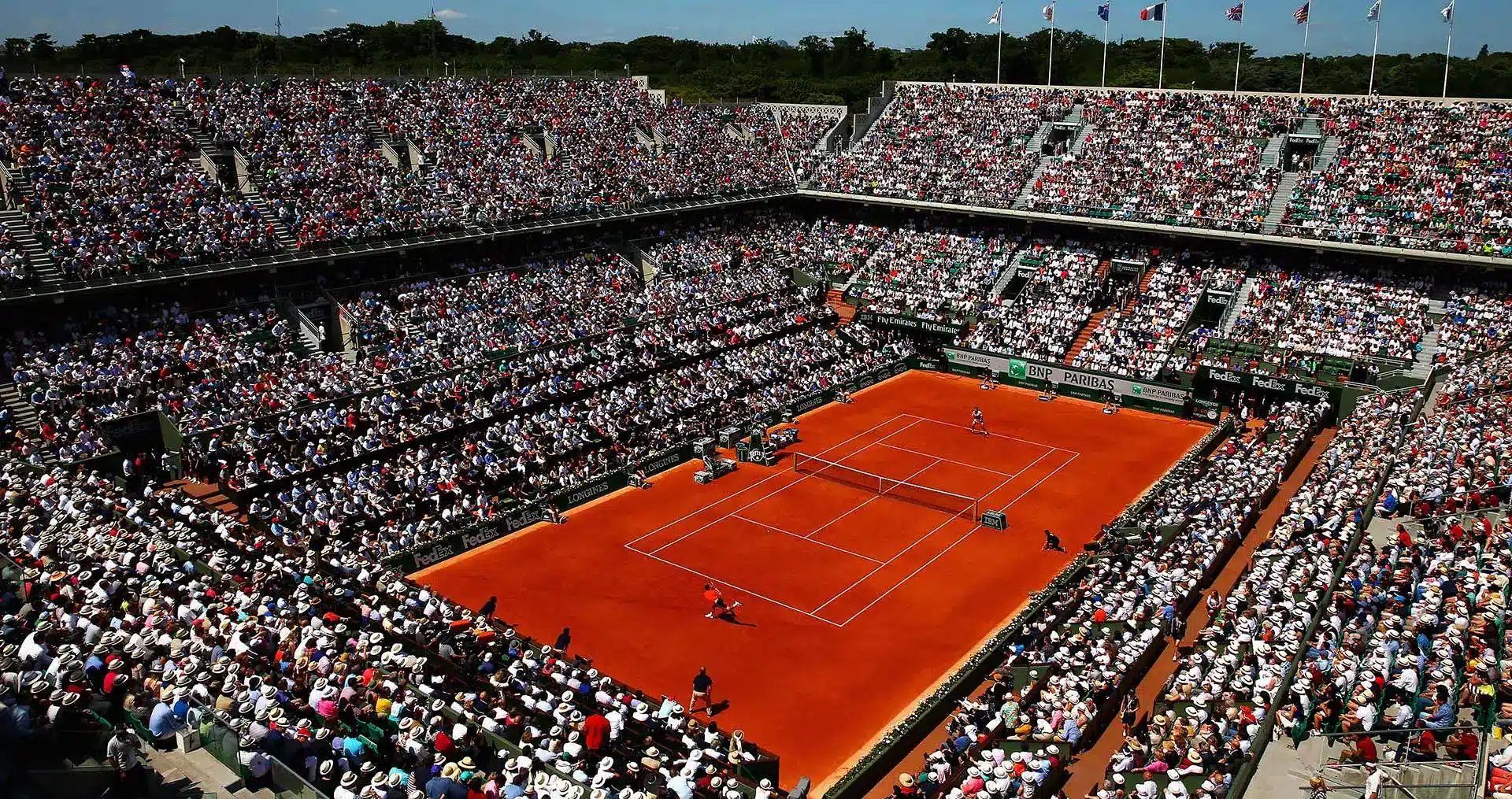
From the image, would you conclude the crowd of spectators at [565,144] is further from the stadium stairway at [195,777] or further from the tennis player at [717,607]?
the stadium stairway at [195,777]

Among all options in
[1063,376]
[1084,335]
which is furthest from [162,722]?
[1084,335]

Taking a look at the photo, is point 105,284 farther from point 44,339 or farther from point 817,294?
point 817,294

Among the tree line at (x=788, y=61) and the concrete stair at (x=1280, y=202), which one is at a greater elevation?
the tree line at (x=788, y=61)

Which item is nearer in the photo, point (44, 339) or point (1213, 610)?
point (1213, 610)

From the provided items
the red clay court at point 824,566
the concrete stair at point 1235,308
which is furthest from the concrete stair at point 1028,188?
the red clay court at point 824,566

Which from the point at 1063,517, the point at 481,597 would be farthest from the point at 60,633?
the point at 1063,517

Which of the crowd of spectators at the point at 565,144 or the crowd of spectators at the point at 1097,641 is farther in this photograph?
the crowd of spectators at the point at 565,144
